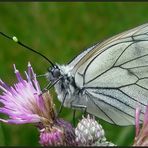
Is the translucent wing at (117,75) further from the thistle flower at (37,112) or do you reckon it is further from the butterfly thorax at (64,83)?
the thistle flower at (37,112)

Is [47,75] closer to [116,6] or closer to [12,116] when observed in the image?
[12,116]

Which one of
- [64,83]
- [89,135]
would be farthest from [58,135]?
[64,83]

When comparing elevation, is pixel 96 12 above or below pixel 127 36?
above

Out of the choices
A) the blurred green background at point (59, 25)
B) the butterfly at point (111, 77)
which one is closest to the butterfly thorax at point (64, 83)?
the butterfly at point (111, 77)

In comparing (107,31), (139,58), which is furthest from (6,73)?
(139,58)

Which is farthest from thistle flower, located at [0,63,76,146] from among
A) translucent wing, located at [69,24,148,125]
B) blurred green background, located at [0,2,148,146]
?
blurred green background, located at [0,2,148,146]

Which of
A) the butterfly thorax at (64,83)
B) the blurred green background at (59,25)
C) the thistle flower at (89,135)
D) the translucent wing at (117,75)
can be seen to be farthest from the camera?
the blurred green background at (59,25)

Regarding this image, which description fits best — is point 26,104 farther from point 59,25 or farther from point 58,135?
point 59,25
